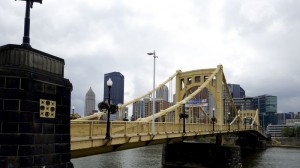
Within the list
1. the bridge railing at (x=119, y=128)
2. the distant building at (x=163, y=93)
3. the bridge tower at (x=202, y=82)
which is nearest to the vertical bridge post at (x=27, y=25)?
the bridge railing at (x=119, y=128)

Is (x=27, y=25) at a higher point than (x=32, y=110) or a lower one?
higher

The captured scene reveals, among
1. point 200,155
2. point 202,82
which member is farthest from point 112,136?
point 202,82

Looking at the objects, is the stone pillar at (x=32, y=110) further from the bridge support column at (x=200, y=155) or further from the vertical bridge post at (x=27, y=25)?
the bridge support column at (x=200, y=155)

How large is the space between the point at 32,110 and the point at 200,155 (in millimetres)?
32296

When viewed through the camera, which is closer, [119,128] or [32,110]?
→ [32,110]

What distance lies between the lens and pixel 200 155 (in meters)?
40.3

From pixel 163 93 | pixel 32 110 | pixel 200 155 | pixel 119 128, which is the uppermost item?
pixel 163 93

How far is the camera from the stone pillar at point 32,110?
32.1 ft

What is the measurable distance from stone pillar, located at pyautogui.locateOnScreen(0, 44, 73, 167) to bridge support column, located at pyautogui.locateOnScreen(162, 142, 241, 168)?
30.2m

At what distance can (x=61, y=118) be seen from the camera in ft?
37.4

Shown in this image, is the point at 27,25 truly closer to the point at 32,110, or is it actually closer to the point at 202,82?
the point at 32,110

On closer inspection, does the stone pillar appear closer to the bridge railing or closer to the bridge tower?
the bridge railing

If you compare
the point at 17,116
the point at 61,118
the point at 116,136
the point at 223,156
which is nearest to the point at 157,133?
the point at 116,136

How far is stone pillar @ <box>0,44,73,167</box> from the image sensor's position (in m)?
9.80
